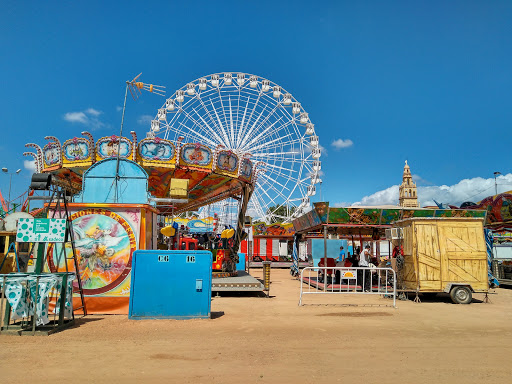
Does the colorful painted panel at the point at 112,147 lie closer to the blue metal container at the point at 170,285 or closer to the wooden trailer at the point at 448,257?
the blue metal container at the point at 170,285

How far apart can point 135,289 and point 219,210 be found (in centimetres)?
2243

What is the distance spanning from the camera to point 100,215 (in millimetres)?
8562

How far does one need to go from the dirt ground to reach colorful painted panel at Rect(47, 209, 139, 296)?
0.82 meters

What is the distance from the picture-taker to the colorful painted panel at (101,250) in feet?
27.3

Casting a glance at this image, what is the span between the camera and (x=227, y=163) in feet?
46.4

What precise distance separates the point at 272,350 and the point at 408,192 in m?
90.5

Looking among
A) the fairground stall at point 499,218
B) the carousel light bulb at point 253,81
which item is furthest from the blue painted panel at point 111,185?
the carousel light bulb at point 253,81

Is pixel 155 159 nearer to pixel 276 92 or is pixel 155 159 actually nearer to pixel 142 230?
pixel 142 230

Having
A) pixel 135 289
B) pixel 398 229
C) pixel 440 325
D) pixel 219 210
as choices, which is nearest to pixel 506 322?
pixel 440 325

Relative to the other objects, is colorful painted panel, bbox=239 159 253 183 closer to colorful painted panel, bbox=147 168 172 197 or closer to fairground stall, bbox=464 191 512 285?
colorful painted panel, bbox=147 168 172 197

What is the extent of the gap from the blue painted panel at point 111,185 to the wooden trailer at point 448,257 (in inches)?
304

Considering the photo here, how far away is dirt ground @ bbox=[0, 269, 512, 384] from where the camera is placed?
4.28 meters

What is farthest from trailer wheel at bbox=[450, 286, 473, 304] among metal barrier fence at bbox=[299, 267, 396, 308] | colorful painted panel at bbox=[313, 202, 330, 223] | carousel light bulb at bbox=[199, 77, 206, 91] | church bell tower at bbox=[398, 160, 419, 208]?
church bell tower at bbox=[398, 160, 419, 208]

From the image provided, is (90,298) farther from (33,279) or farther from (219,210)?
(219,210)
